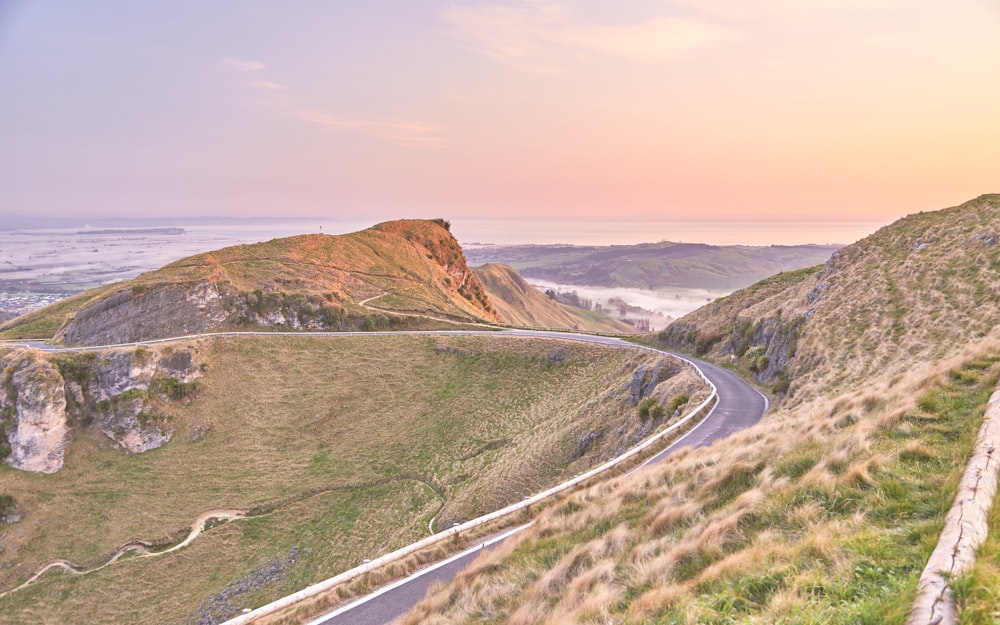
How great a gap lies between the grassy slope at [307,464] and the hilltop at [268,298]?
7329 millimetres

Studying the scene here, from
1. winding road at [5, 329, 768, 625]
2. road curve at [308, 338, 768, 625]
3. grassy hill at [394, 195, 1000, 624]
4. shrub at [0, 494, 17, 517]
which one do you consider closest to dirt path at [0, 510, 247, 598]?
winding road at [5, 329, 768, 625]

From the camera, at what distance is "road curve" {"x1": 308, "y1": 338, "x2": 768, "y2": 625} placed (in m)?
9.75

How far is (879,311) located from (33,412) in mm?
59042

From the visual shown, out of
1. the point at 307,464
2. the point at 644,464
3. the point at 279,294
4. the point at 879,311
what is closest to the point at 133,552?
the point at 307,464

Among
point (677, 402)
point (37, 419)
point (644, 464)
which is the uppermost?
point (677, 402)

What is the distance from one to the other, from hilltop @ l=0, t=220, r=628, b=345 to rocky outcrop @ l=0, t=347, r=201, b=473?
362 inches

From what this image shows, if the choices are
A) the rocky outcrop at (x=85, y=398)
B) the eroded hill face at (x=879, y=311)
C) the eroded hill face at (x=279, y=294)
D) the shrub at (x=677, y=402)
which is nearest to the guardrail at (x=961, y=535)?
the eroded hill face at (x=879, y=311)

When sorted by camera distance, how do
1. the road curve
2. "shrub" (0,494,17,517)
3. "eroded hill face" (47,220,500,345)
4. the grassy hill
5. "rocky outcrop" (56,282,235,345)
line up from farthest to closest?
"eroded hill face" (47,220,500,345) → "rocky outcrop" (56,282,235,345) → "shrub" (0,494,17,517) → the road curve → the grassy hill

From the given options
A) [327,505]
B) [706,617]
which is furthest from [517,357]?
[706,617]

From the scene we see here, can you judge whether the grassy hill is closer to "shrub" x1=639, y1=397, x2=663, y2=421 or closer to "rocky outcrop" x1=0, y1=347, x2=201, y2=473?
"shrub" x1=639, y1=397, x2=663, y2=421

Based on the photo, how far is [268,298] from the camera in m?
54.2

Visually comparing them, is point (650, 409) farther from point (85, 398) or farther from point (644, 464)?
point (85, 398)

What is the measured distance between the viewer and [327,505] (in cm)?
3000

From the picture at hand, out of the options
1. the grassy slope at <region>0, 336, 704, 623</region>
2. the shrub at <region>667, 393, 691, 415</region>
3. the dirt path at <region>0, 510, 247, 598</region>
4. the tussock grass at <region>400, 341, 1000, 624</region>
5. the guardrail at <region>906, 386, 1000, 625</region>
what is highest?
the guardrail at <region>906, 386, 1000, 625</region>
